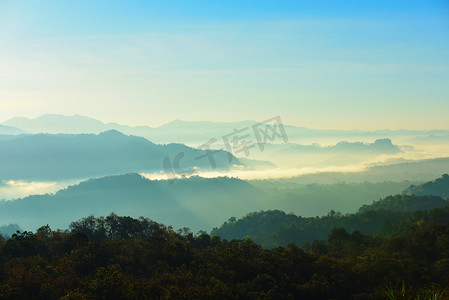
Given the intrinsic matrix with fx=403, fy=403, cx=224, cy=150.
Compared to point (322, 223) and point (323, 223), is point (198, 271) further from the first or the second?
point (322, 223)

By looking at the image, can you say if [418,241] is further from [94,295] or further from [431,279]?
[94,295]

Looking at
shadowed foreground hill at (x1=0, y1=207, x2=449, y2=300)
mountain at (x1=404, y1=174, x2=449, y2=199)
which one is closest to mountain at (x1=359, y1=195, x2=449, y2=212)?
mountain at (x1=404, y1=174, x2=449, y2=199)

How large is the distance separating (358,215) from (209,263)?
86.0 meters

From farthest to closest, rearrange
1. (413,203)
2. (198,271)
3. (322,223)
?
1. (413,203)
2. (322,223)
3. (198,271)

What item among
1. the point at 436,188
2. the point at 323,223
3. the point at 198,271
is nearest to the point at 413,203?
the point at 323,223

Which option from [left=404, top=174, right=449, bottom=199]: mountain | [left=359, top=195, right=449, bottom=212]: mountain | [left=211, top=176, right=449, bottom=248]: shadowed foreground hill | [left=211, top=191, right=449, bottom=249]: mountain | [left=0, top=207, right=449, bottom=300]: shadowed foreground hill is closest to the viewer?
[left=0, top=207, right=449, bottom=300]: shadowed foreground hill

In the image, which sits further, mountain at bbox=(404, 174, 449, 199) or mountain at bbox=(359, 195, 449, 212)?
mountain at bbox=(404, 174, 449, 199)

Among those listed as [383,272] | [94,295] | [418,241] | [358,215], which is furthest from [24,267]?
[358,215]

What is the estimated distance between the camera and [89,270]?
36.2m

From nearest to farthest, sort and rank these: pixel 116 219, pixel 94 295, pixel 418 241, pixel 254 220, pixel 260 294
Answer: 1. pixel 94 295
2. pixel 260 294
3. pixel 418 241
4. pixel 116 219
5. pixel 254 220

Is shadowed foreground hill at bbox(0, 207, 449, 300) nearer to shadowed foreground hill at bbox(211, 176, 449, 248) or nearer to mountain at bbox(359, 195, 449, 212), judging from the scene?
shadowed foreground hill at bbox(211, 176, 449, 248)

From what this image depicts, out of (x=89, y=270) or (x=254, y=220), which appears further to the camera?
(x=254, y=220)

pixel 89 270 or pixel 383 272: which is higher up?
pixel 89 270

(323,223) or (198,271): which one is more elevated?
(198,271)
